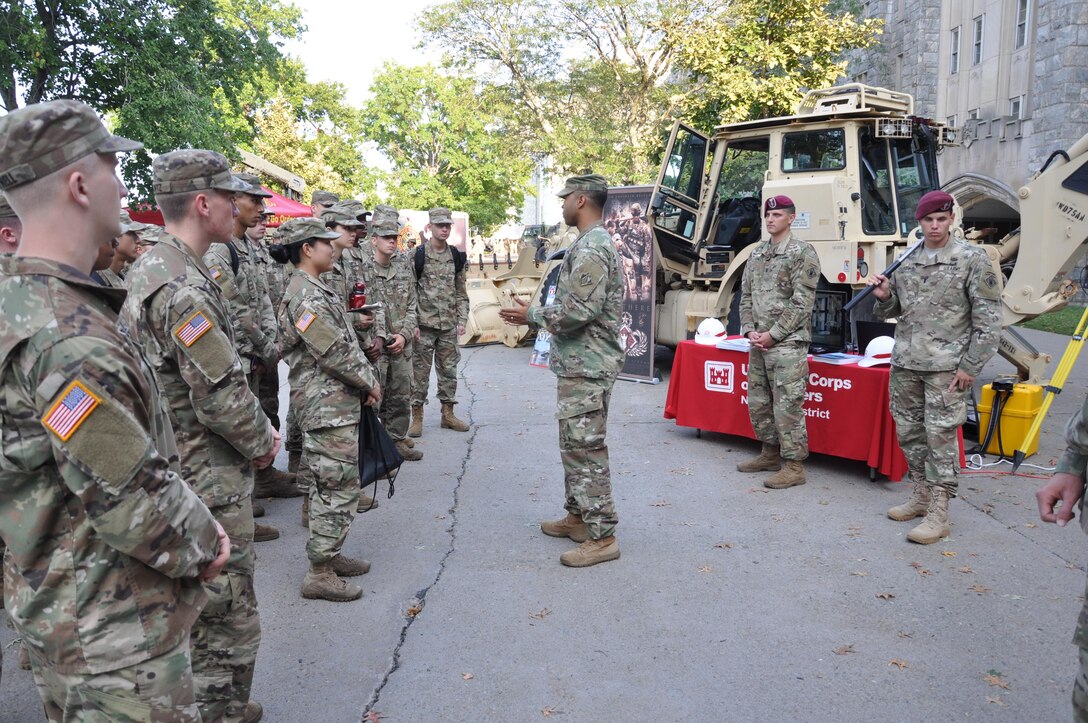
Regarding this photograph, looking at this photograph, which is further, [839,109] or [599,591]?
[839,109]

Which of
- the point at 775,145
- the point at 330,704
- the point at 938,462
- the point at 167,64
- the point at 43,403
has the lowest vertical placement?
the point at 330,704

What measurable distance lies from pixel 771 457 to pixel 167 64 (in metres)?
13.1

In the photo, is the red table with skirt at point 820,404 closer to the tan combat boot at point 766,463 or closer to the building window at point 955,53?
the tan combat boot at point 766,463

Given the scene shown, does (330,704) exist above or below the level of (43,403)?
below

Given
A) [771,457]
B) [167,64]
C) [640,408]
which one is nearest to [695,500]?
[771,457]

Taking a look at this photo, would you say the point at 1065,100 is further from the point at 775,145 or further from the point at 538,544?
the point at 538,544

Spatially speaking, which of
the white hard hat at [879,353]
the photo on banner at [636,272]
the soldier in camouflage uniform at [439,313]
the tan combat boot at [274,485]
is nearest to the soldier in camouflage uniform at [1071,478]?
the white hard hat at [879,353]

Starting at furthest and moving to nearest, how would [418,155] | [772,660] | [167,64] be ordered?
1. [418,155]
2. [167,64]
3. [772,660]

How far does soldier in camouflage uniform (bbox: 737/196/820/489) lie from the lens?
227 inches

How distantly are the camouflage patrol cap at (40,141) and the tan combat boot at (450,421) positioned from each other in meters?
6.21

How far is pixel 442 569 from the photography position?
175 inches

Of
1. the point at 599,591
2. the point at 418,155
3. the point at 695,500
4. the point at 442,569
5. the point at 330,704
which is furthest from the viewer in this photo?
the point at 418,155

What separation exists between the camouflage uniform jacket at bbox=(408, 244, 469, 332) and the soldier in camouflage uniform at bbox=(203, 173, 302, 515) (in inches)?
71.9

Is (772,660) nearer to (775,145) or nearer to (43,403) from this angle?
(43,403)
